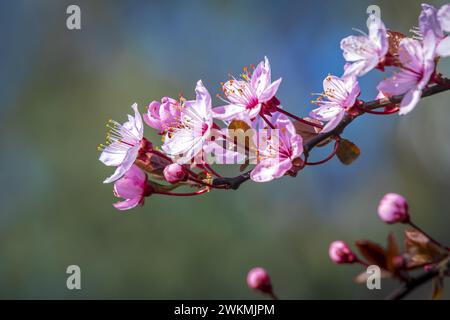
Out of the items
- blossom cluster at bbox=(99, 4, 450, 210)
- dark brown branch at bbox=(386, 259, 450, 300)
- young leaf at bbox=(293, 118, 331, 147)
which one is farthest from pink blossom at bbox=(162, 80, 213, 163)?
dark brown branch at bbox=(386, 259, 450, 300)

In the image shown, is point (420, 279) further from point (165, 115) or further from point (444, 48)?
point (165, 115)

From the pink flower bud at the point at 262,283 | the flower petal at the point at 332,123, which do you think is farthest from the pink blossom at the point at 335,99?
the pink flower bud at the point at 262,283

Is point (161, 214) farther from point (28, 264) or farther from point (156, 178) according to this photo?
point (156, 178)

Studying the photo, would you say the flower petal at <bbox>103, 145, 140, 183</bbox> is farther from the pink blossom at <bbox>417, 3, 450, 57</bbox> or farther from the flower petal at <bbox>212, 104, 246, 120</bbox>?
the pink blossom at <bbox>417, 3, 450, 57</bbox>

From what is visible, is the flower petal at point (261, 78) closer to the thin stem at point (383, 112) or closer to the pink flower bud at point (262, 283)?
the thin stem at point (383, 112)

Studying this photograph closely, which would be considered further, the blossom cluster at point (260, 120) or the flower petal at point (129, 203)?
the flower petal at point (129, 203)

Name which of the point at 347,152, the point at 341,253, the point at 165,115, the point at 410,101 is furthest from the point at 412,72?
the point at 165,115

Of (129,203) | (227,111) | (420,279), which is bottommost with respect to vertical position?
(420,279)
